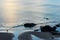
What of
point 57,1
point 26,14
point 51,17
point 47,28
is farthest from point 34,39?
point 57,1

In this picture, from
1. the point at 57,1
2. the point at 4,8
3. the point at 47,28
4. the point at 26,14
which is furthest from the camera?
the point at 57,1

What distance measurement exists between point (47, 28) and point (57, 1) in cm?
289

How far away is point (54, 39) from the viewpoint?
125 cm

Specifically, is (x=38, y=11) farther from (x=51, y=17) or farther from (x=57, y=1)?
(x=57, y=1)

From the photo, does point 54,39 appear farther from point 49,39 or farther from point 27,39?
point 27,39

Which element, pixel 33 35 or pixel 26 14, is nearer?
pixel 33 35

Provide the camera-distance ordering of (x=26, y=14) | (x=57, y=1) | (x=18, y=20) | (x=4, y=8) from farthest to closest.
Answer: (x=57, y=1) → (x=4, y=8) → (x=26, y=14) → (x=18, y=20)

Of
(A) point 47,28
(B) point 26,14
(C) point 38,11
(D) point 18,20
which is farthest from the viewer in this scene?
(C) point 38,11

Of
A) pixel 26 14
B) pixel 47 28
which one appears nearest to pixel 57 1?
pixel 26 14

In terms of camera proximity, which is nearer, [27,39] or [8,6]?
[27,39]

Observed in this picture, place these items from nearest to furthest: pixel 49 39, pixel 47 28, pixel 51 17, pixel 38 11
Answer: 1. pixel 49 39
2. pixel 47 28
3. pixel 51 17
4. pixel 38 11

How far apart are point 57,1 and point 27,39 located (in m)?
3.37

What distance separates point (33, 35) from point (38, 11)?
2.10 m

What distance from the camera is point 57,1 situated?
177 inches
